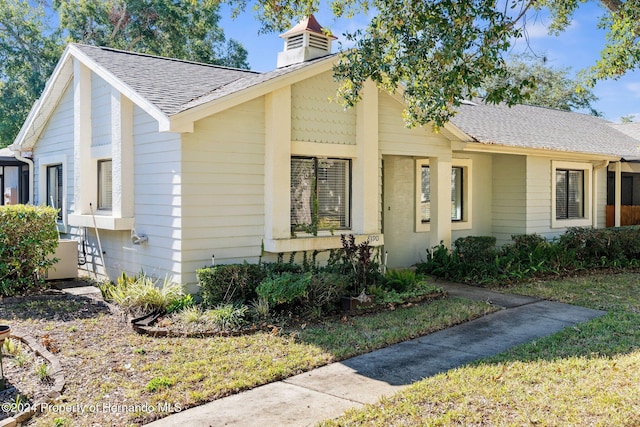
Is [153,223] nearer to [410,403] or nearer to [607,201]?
[410,403]

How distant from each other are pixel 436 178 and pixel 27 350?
27.8 feet

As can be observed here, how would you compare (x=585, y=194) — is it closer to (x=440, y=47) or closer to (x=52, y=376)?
(x=440, y=47)

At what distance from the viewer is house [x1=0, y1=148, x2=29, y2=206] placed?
610 inches

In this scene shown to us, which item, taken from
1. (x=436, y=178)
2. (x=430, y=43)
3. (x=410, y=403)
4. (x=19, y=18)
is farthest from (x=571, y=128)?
(x=19, y=18)

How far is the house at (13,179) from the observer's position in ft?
50.8

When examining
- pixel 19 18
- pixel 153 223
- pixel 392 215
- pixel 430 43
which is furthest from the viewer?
Answer: pixel 19 18

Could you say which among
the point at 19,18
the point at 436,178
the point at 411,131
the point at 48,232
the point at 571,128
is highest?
the point at 19,18

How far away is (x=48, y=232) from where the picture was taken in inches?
370

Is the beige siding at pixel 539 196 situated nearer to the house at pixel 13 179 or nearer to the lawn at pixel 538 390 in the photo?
the lawn at pixel 538 390

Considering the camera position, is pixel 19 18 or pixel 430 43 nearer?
pixel 430 43

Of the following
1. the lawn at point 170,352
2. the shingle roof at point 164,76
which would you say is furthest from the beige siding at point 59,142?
the lawn at point 170,352

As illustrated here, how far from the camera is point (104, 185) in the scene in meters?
10.8

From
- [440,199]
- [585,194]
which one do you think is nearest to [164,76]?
[440,199]

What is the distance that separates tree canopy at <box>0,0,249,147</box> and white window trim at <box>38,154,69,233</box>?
13969mm
